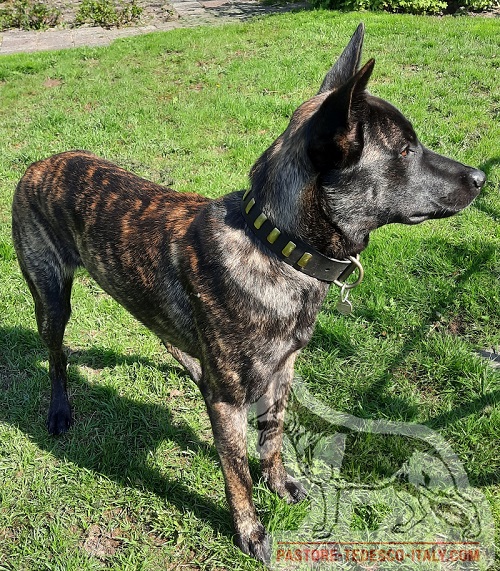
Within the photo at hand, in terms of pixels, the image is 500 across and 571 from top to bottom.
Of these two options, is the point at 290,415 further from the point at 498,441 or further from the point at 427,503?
the point at 498,441

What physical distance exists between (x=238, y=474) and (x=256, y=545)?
1.25 ft

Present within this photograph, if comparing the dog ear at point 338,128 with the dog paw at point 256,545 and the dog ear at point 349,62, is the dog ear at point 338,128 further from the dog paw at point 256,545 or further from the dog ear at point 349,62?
the dog paw at point 256,545

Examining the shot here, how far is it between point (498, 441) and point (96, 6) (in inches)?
480

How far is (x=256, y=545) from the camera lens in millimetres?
2529

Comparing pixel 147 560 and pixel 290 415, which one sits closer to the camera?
pixel 147 560

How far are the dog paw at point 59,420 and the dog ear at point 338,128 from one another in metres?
2.20

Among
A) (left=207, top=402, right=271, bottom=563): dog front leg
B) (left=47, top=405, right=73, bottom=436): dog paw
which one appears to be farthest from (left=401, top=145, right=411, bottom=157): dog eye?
(left=47, top=405, right=73, bottom=436): dog paw

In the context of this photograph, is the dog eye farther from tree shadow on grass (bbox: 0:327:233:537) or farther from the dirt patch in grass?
the dirt patch in grass

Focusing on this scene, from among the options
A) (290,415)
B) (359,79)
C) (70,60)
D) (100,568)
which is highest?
(359,79)

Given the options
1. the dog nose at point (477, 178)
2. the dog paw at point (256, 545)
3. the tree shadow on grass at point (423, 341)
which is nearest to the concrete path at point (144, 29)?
the tree shadow on grass at point (423, 341)

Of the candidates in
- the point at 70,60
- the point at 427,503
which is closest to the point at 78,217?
the point at 427,503

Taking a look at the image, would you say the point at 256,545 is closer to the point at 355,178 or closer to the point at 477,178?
the point at 355,178

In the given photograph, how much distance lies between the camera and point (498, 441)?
2.87m
